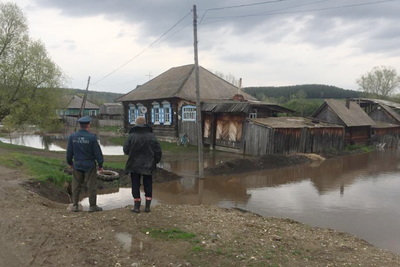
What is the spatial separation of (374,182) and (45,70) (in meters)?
20.2

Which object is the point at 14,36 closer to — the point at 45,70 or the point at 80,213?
the point at 45,70

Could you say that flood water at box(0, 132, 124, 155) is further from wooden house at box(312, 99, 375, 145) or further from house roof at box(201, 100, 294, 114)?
wooden house at box(312, 99, 375, 145)

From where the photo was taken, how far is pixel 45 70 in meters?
20.5

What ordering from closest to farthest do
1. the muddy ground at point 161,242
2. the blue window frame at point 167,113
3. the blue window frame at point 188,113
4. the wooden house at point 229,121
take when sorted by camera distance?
the muddy ground at point 161,242 < the wooden house at point 229,121 < the blue window frame at point 188,113 < the blue window frame at point 167,113

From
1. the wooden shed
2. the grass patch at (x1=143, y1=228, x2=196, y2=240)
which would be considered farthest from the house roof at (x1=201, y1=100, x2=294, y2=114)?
the grass patch at (x1=143, y1=228, x2=196, y2=240)

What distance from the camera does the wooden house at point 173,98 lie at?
25438 millimetres

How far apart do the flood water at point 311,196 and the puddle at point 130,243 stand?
4566 mm

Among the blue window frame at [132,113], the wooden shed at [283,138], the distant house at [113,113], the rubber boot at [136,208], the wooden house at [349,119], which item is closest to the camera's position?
the rubber boot at [136,208]

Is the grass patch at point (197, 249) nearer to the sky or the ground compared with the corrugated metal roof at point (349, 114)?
nearer to the ground

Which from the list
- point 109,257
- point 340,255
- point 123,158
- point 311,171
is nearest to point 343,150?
point 311,171

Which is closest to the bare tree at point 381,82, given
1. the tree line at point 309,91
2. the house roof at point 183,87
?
the tree line at point 309,91

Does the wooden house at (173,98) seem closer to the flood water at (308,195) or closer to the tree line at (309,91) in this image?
the flood water at (308,195)

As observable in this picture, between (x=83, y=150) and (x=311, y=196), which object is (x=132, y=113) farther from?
(x=83, y=150)

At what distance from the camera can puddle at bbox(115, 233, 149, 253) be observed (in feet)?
14.6
